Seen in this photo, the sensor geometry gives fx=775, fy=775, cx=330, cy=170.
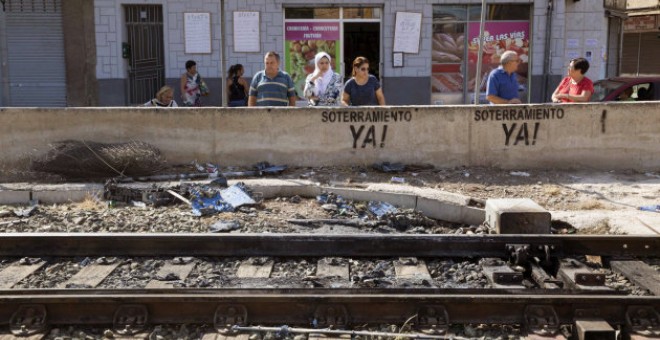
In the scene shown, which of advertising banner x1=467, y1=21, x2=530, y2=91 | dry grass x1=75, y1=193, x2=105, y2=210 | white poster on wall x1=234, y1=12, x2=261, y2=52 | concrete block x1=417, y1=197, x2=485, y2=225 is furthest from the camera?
advertising banner x1=467, y1=21, x2=530, y2=91

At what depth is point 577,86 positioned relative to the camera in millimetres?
10766

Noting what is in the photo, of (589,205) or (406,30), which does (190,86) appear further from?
(589,205)

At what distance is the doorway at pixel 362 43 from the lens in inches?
713

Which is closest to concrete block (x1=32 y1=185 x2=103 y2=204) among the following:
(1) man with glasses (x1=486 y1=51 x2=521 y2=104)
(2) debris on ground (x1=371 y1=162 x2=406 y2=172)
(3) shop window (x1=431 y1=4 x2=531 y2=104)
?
(2) debris on ground (x1=371 y1=162 x2=406 y2=172)

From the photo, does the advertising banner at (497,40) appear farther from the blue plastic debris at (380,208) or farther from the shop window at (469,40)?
the blue plastic debris at (380,208)

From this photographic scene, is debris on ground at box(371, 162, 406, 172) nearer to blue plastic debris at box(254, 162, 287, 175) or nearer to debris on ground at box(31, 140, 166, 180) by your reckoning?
blue plastic debris at box(254, 162, 287, 175)

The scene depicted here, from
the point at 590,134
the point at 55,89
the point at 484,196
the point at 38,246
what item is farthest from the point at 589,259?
the point at 55,89

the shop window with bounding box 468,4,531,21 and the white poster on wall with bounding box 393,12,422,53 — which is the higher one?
the shop window with bounding box 468,4,531,21

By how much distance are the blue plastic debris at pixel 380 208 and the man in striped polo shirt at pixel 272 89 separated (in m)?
2.62

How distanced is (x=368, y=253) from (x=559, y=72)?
Answer: 13.2 metres

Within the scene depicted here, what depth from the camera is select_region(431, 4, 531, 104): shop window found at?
18234 millimetres

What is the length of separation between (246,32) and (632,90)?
8.55 metres

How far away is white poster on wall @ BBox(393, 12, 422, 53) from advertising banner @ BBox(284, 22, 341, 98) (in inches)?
54.8

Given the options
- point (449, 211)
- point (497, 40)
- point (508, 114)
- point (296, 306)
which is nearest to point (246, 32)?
point (497, 40)
